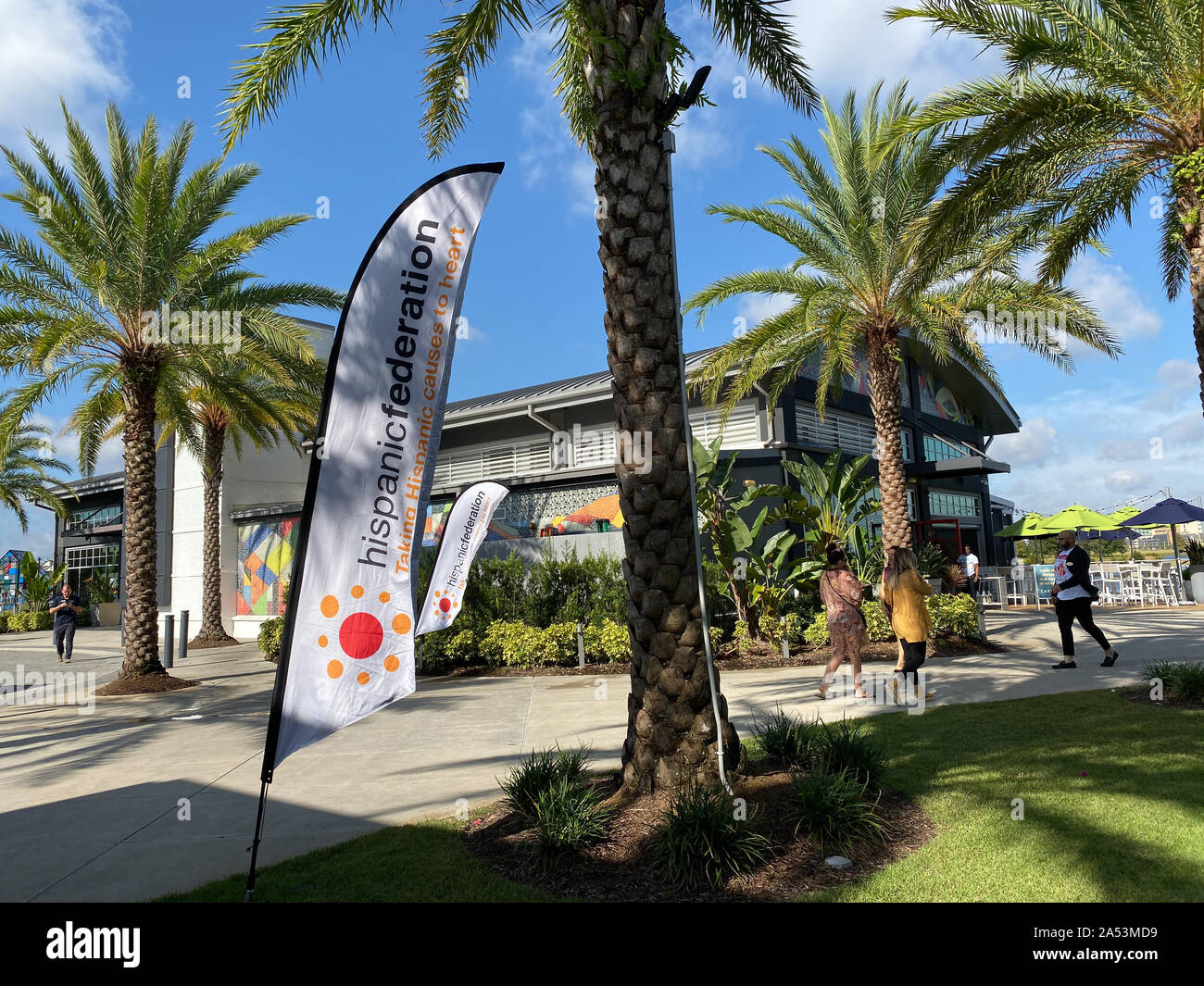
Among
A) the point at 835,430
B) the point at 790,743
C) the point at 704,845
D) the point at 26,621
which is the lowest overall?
the point at 704,845

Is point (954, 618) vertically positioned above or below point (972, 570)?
below

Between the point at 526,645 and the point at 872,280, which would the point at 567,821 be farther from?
the point at 872,280

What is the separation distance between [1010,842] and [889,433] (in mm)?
10399

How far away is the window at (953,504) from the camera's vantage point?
25.6 meters

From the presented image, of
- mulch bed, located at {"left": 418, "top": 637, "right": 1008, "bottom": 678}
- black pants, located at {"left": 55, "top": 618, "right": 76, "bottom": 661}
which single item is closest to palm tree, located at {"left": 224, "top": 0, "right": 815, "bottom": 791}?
mulch bed, located at {"left": 418, "top": 637, "right": 1008, "bottom": 678}

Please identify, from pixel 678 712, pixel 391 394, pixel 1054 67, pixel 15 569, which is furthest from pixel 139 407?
pixel 15 569

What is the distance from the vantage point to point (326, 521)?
14.0 feet

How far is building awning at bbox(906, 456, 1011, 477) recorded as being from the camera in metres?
20.8

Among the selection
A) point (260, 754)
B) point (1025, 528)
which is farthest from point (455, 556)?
point (1025, 528)

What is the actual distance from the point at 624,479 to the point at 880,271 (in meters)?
10.5

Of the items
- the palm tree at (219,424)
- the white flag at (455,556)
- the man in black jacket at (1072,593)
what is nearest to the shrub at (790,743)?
the man in black jacket at (1072,593)

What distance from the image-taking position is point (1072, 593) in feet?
34.3

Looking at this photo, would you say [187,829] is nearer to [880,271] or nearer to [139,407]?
[139,407]

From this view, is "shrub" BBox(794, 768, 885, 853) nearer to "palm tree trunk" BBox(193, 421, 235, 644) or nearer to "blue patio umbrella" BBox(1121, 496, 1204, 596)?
"palm tree trunk" BBox(193, 421, 235, 644)
